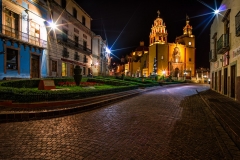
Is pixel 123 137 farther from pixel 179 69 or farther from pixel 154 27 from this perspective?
pixel 154 27

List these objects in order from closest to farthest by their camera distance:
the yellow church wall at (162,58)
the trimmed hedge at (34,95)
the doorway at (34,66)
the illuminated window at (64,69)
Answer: the trimmed hedge at (34,95)
the doorway at (34,66)
the illuminated window at (64,69)
the yellow church wall at (162,58)

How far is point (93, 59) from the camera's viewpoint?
115 ft

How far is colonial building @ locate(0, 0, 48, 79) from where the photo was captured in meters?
13.8

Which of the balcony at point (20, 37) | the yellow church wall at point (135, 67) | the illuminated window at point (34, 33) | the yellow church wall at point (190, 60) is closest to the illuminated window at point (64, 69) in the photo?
the balcony at point (20, 37)

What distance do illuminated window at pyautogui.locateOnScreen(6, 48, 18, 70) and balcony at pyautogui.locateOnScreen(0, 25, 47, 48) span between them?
1.20m

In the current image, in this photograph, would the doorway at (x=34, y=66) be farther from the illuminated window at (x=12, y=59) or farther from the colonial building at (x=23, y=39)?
the illuminated window at (x=12, y=59)

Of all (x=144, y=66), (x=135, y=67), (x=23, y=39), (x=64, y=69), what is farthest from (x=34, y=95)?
(x=135, y=67)

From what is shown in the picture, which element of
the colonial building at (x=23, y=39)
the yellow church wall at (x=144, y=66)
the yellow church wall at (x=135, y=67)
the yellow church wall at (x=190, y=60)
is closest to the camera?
the colonial building at (x=23, y=39)

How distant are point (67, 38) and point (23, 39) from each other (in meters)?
8.45

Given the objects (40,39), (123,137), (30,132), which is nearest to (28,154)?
(30,132)

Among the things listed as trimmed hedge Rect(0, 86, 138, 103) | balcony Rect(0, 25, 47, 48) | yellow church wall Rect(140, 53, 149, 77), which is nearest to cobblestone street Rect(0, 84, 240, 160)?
trimmed hedge Rect(0, 86, 138, 103)

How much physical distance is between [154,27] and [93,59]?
4709cm

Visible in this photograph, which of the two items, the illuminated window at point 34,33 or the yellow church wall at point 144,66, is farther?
the yellow church wall at point 144,66

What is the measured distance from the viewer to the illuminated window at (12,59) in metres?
14.3
